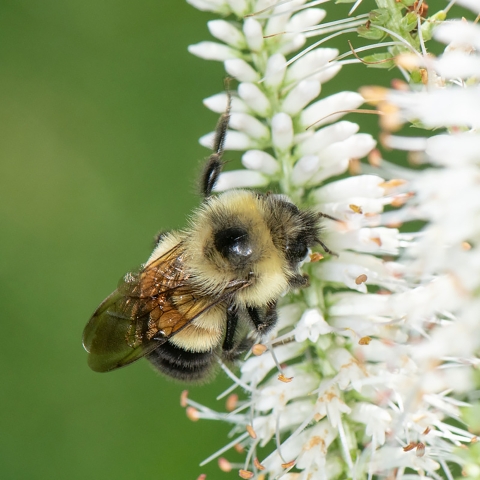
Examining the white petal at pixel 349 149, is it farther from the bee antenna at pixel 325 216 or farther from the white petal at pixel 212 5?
the white petal at pixel 212 5

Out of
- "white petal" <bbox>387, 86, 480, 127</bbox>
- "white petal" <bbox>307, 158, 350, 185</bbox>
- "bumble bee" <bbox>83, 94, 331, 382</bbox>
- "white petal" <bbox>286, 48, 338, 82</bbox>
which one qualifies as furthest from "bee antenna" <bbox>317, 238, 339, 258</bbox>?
"white petal" <bbox>387, 86, 480, 127</bbox>

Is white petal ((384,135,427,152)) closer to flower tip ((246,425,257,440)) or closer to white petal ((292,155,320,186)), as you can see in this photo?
white petal ((292,155,320,186))

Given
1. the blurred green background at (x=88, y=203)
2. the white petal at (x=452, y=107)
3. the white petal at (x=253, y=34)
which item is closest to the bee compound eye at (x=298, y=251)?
the white petal at (x=253, y=34)

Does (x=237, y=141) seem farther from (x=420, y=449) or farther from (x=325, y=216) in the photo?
(x=420, y=449)

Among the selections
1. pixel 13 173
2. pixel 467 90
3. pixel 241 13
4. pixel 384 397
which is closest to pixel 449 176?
pixel 467 90

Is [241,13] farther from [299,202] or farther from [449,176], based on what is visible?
[449,176]

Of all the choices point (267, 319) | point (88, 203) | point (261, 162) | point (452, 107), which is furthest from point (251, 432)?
point (88, 203)
